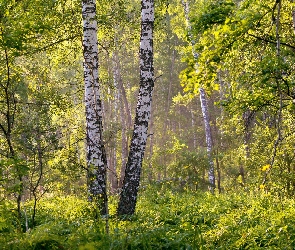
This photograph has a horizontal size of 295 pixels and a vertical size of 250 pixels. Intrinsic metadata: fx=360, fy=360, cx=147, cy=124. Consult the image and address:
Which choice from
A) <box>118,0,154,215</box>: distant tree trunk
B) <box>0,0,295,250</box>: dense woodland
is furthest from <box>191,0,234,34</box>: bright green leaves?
<box>118,0,154,215</box>: distant tree trunk

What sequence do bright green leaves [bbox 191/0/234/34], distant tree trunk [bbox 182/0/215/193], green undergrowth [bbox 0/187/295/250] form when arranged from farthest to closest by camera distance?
distant tree trunk [bbox 182/0/215/193] < bright green leaves [bbox 191/0/234/34] < green undergrowth [bbox 0/187/295/250]

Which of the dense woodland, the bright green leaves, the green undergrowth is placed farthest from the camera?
the bright green leaves

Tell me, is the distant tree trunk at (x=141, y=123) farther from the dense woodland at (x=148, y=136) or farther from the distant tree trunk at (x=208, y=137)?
the distant tree trunk at (x=208, y=137)

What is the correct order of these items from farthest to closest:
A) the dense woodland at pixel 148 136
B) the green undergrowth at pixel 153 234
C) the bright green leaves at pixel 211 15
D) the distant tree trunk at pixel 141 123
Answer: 1. the distant tree trunk at pixel 141 123
2. the bright green leaves at pixel 211 15
3. the dense woodland at pixel 148 136
4. the green undergrowth at pixel 153 234

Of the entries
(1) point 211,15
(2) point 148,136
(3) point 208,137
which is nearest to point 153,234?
(2) point 148,136

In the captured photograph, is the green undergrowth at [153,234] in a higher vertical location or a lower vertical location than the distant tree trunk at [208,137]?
lower

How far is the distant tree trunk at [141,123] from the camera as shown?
6.79 meters

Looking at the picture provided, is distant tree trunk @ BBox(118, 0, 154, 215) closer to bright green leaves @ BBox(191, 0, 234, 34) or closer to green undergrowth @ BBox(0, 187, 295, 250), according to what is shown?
green undergrowth @ BBox(0, 187, 295, 250)

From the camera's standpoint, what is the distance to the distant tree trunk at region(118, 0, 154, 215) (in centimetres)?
679

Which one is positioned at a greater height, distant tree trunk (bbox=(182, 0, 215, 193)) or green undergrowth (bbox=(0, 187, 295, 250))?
distant tree trunk (bbox=(182, 0, 215, 193))

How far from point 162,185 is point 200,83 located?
909 centimetres

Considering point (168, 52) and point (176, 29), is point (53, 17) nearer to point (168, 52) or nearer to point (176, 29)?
point (176, 29)

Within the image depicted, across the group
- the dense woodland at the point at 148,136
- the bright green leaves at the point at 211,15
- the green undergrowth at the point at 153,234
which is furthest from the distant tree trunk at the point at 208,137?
the bright green leaves at the point at 211,15

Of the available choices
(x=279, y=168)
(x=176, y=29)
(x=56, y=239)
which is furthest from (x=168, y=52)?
(x=56, y=239)
